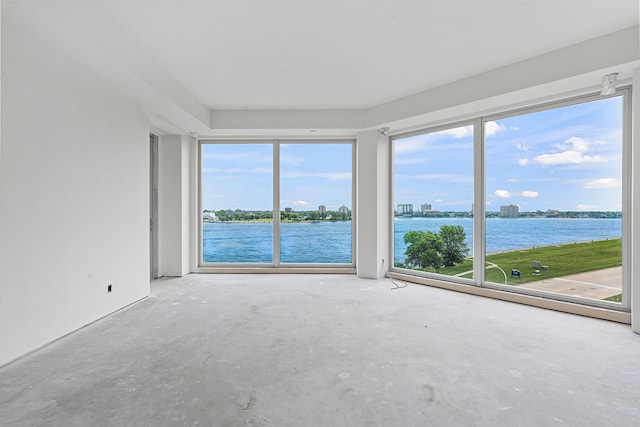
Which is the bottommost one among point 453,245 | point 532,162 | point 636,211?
point 453,245

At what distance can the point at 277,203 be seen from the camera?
5.76m

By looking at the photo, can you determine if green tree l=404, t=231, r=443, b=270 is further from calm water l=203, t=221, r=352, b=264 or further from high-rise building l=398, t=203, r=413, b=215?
calm water l=203, t=221, r=352, b=264

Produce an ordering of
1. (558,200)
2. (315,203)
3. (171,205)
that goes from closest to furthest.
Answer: (558,200) → (171,205) → (315,203)

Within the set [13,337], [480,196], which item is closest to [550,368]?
[480,196]

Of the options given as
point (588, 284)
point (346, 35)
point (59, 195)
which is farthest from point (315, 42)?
point (588, 284)

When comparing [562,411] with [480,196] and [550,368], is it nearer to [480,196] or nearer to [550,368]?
[550,368]

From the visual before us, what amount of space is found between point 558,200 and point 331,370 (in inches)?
144

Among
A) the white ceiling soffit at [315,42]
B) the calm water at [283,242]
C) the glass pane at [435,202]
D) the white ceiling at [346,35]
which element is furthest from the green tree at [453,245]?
the white ceiling at [346,35]

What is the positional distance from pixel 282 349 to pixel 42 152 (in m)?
2.72

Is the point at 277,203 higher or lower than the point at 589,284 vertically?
higher

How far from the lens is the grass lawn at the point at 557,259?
3.43 meters

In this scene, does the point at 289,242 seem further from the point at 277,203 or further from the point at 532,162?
the point at 532,162

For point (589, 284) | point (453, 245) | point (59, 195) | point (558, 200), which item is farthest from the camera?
point (453, 245)

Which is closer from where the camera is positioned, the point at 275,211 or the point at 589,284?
the point at 589,284
